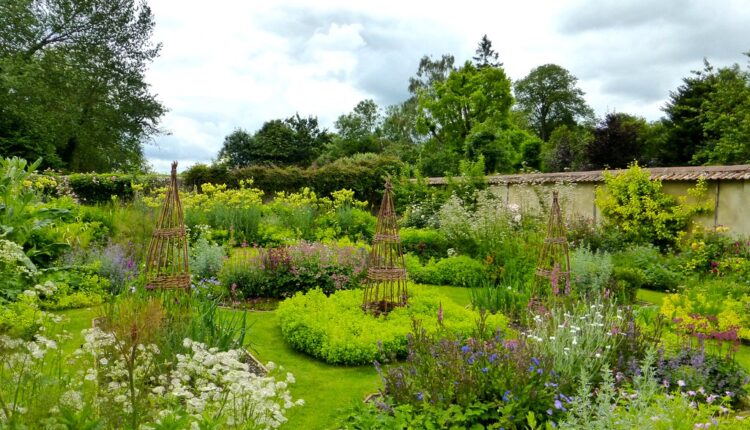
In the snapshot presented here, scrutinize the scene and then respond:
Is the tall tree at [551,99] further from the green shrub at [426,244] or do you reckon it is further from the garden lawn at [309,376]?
the garden lawn at [309,376]

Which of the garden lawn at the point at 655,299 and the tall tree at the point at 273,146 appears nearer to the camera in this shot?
the garden lawn at the point at 655,299

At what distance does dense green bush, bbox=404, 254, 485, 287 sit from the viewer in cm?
880

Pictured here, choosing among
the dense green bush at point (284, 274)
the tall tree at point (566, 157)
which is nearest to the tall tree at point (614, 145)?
the tall tree at point (566, 157)

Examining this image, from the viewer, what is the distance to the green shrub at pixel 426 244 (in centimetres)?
1074

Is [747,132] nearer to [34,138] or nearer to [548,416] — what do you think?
[548,416]

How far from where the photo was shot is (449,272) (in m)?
8.96

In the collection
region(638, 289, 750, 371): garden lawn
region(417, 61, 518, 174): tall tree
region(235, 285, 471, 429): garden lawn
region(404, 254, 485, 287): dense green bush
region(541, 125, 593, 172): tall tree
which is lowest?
region(638, 289, 750, 371): garden lawn

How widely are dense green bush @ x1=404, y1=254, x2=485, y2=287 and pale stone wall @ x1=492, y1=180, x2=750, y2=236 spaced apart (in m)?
4.04

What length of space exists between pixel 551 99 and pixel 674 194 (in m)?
31.1

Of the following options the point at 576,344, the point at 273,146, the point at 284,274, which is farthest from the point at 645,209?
the point at 273,146

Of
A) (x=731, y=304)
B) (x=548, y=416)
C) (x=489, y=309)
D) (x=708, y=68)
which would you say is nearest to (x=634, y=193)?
(x=731, y=304)

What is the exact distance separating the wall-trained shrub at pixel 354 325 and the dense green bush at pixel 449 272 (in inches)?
101

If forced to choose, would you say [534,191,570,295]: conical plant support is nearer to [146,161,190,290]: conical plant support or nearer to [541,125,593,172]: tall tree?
[146,161,190,290]: conical plant support

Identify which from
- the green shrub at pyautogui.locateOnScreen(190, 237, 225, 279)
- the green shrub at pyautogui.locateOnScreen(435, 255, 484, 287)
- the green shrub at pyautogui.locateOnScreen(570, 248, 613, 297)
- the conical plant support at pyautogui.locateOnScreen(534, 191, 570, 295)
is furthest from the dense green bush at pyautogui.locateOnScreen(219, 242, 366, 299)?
the green shrub at pyautogui.locateOnScreen(570, 248, 613, 297)
